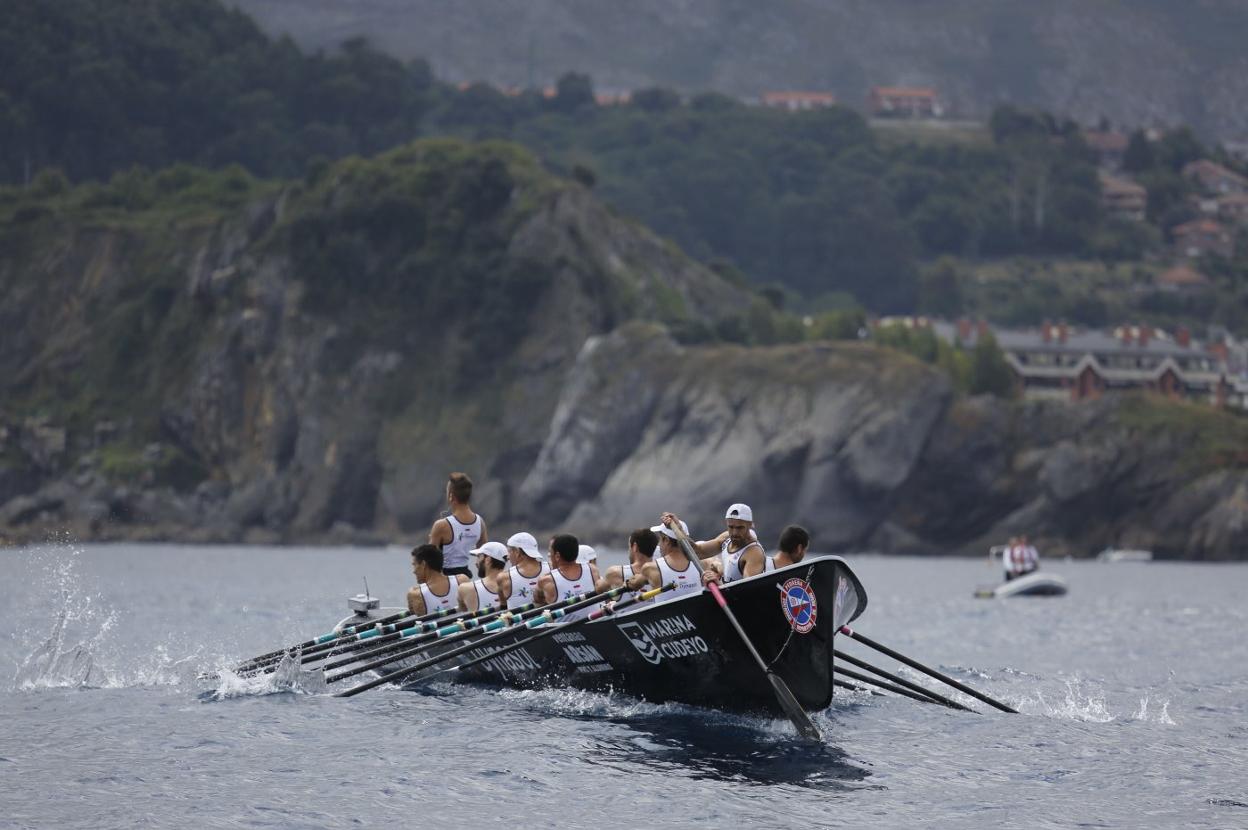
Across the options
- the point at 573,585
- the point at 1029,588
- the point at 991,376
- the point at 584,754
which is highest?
the point at 991,376

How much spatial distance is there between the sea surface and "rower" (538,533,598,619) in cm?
126

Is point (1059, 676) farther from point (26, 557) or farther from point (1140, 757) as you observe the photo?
point (26, 557)

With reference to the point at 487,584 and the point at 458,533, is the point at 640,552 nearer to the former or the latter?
the point at 487,584

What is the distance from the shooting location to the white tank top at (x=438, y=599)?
28.4 metres

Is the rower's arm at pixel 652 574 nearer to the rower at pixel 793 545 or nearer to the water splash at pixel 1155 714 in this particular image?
the rower at pixel 793 545

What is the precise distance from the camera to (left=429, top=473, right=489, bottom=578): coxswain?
2817cm

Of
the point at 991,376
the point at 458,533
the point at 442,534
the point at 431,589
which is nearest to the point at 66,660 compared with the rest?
the point at 431,589

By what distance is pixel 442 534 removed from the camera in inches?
1123

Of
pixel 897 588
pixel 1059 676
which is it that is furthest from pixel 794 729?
pixel 897 588

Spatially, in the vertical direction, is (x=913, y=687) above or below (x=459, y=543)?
below

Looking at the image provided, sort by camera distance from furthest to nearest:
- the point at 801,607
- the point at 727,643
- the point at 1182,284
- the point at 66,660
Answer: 1. the point at 1182,284
2. the point at 66,660
3. the point at 727,643
4. the point at 801,607

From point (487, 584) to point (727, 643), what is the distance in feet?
17.5

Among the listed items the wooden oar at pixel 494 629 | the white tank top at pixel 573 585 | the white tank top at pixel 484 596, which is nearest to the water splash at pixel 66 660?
the wooden oar at pixel 494 629

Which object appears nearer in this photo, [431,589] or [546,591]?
[546,591]
